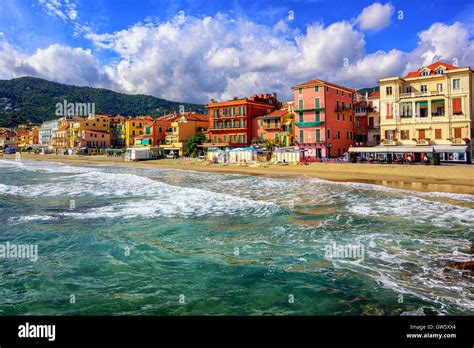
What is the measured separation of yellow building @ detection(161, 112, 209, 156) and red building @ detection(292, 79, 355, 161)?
110ft

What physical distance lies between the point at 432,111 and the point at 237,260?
152ft

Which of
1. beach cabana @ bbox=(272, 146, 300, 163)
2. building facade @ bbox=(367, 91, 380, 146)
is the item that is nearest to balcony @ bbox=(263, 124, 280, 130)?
beach cabana @ bbox=(272, 146, 300, 163)

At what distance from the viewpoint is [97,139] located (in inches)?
4838

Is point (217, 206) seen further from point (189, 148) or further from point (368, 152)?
point (189, 148)

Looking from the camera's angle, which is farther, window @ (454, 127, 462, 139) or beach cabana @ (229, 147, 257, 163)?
beach cabana @ (229, 147, 257, 163)

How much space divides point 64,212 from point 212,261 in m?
12.7

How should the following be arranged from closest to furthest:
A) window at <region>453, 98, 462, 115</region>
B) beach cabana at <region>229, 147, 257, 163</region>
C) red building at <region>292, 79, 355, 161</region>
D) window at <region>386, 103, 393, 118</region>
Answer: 1. window at <region>453, 98, 462, 115</region>
2. window at <region>386, 103, 393, 118</region>
3. red building at <region>292, 79, 355, 161</region>
4. beach cabana at <region>229, 147, 257, 163</region>

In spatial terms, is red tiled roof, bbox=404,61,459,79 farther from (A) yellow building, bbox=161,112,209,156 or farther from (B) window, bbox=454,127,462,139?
(A) yellow building, bbox=161,112,209,156

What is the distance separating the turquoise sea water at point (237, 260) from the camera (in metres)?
8.59

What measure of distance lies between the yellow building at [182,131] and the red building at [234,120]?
37.7 ft

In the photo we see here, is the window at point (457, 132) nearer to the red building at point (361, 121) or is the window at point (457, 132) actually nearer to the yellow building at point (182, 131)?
the red building at point (361, 121)

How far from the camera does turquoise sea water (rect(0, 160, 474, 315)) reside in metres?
8.59
